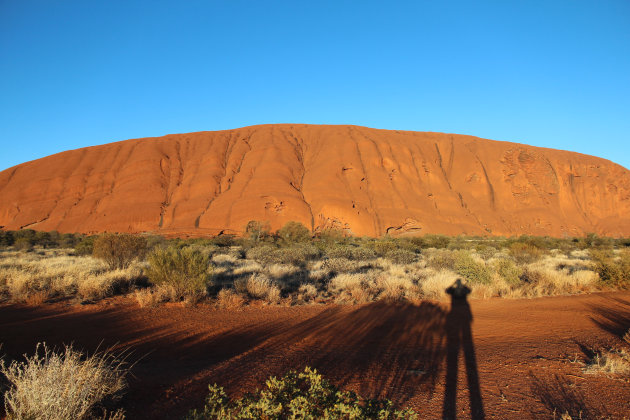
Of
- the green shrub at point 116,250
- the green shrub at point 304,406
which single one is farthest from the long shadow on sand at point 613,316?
the green shrub at point 116,250

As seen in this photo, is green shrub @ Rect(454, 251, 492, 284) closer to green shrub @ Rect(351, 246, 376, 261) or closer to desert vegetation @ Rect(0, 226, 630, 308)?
desert vegetation @ Rect(0, 226, 630, 308)

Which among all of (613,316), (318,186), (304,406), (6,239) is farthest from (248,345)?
(318,186)

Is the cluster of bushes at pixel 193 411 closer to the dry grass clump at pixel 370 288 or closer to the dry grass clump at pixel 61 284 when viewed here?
the dry grass clump at pixel 61 284

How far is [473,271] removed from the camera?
10.8 meters

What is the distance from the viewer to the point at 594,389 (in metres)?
3.78

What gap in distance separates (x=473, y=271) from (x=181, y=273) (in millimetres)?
8652

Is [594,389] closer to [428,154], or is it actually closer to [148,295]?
[148,295]

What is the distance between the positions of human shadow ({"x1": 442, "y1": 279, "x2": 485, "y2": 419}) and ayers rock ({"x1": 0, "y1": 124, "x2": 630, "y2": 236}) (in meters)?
35.1

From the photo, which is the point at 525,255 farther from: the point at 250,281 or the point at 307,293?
the point at 250,281

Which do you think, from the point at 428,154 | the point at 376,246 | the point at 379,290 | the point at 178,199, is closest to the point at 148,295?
the point at 379,290

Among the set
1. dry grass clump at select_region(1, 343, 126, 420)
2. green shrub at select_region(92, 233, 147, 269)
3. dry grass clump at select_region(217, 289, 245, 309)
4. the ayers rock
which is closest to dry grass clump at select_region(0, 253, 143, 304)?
green shrub at select_region(92, 233, 147, 269)

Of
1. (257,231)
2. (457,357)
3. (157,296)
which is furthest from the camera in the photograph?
(257,231)

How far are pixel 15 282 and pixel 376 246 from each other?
15882 millimetres

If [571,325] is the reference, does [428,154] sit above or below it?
above
